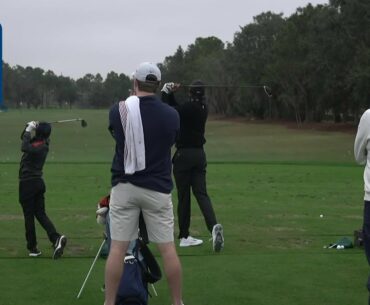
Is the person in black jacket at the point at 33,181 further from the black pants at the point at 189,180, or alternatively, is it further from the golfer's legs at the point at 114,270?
the golfer's legs at the point at 114,270

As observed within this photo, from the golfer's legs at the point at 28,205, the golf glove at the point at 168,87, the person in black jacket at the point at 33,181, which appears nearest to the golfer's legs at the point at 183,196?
the golf glove at the point at 168,87

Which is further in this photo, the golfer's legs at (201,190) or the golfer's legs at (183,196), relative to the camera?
the golfer's legs at (183,196)

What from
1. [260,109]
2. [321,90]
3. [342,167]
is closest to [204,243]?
[342,167]

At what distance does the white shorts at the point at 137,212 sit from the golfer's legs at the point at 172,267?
7cm

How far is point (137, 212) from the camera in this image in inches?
229

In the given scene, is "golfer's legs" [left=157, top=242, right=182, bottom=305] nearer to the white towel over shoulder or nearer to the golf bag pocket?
the golf bag pocket

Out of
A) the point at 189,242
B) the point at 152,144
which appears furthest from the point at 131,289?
the point at 189,242

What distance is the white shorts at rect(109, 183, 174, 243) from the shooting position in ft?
18.7

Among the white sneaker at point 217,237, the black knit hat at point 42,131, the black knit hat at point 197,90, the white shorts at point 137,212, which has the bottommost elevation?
the white sneaker at point 217,237

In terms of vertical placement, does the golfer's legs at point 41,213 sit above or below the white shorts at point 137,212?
below

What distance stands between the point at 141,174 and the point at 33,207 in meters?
3.82

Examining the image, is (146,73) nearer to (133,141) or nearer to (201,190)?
(133,141)

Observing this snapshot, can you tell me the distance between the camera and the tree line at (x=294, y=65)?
59875 mm

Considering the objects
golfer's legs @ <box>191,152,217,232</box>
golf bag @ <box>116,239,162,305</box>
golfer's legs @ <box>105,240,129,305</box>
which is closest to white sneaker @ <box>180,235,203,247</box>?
golfer's legs @ <box>191,152,217,232</box>
